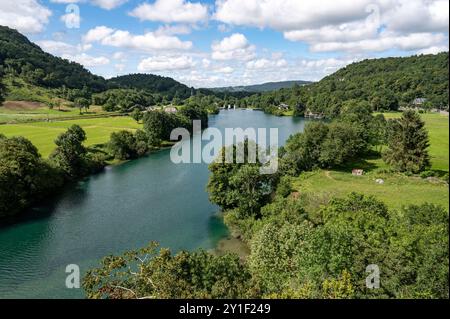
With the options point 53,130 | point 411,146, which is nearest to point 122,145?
point 53,130

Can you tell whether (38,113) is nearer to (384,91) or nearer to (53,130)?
(53,130)

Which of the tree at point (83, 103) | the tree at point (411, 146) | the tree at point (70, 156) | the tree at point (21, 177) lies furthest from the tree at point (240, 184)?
the tree at point (83, 103)

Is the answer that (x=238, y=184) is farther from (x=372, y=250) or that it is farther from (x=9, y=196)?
(x=9, y=196)

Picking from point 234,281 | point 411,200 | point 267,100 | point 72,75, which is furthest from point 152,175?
point 72,75

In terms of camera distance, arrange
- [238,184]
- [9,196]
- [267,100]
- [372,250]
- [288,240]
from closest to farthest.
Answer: [372,250]
[288,240]
[238,184]
[9,196]
[267,100]

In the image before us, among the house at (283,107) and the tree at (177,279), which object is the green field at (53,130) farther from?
the house at (283,107)

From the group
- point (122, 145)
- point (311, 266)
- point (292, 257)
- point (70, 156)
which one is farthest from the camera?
point (122, 145)

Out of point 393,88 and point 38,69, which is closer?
point 393,88

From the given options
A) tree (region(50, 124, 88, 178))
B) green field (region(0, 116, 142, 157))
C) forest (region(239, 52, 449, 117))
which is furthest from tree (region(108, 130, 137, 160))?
forest (region(239, 52, 449, 117))
